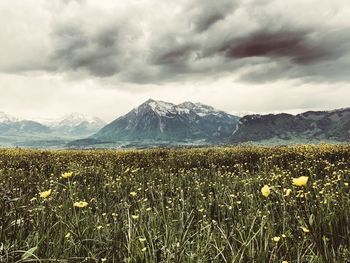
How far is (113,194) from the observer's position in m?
10.8

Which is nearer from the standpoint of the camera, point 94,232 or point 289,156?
point 94,232

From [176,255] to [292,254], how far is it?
79.5 inches

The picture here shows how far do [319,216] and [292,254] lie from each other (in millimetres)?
1149

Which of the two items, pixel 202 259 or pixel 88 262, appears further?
pixel 88 262

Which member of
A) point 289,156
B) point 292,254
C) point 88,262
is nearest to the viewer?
point 88,262

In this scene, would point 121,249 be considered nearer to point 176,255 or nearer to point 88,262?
point 88,262

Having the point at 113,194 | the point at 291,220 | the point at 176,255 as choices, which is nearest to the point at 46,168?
the point at 113,194

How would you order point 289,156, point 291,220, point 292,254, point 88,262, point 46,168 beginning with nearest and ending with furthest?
1. point 88,262
2. point 292,254
3. point 291,220
4. point 46,168
5. point 289,156

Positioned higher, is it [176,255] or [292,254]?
[176,255]

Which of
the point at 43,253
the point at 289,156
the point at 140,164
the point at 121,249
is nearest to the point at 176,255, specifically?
the point at 121,249

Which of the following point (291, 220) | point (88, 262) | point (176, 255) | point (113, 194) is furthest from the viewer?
point (113, 194)

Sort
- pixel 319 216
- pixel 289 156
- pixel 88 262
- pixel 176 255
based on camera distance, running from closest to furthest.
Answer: pixel 176 255, pixel 88 262, pixel 319 216, pixel 289 156

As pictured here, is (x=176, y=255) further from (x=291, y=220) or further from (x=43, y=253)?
(x=291, y=220)

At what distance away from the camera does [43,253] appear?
4547mm
